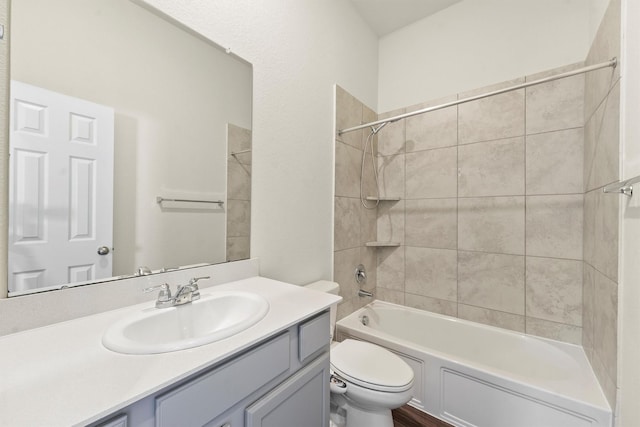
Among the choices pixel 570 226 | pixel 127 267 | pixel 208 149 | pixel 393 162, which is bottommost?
pixel 127 267

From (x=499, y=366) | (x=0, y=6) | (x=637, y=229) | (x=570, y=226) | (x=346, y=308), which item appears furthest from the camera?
(x=346, y=308)

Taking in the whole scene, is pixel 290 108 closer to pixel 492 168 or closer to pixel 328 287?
pixel 328 287

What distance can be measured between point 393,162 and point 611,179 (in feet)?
4.46

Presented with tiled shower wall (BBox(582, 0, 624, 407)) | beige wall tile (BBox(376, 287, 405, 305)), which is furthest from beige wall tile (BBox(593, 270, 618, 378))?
beige wall tile (BBox(376, 287, 405, 305))

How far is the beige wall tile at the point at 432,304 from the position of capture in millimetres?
1978

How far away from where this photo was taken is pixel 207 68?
1130 mm

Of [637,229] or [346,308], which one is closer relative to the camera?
[637,229]

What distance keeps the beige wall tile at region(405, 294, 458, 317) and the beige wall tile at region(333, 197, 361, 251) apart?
2.18ft

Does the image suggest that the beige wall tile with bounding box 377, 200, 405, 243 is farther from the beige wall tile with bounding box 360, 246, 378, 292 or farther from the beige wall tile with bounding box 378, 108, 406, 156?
the beige wall tile with bounding box 378, 108, 406, 156

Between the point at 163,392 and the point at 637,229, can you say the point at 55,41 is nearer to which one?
the point at 163,392

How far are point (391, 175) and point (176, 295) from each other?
192 cm

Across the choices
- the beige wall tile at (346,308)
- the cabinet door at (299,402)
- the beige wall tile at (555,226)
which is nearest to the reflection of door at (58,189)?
the cabinet door at (299,402)

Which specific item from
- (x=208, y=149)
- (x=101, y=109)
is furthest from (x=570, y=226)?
(x=101, y=109)

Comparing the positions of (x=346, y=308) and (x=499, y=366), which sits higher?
(x=346, y=308)
